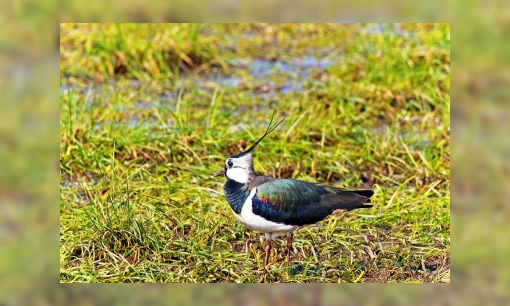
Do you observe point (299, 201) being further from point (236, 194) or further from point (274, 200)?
point (236, 194)

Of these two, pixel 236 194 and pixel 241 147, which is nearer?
pixel 236 194

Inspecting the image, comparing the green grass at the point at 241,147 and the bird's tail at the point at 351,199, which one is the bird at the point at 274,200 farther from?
the green grass at the point at 241,147

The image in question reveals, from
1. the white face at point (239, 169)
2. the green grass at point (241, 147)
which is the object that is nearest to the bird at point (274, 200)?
the white face at point (239, 169)

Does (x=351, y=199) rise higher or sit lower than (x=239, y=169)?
lower

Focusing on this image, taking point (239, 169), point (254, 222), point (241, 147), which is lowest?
point (254, 222)

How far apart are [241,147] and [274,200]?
158cm

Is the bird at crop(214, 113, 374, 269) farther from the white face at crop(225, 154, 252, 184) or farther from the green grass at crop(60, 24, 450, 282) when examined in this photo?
the green grass at crop(60, 24, 450, 282)
